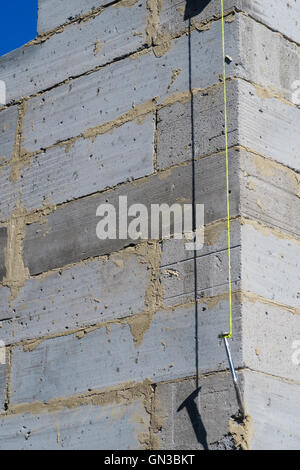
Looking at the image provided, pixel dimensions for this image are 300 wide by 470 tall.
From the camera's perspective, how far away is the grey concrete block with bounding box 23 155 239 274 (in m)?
4.44

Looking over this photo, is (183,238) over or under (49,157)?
under

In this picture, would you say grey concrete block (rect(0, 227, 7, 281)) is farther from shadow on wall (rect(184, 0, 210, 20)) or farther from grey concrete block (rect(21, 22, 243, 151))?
shadow on wall (rect(184, 0, 210, 20))

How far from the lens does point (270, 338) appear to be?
422 centimetres

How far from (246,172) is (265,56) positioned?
2.42 feet

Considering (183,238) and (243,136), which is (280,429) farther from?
(243,136)

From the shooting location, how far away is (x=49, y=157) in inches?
207

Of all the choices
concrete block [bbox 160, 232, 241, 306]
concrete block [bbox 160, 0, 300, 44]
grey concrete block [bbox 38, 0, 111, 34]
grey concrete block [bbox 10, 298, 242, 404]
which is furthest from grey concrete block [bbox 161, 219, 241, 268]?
grey concrete block [bbox 38, 0, 111, 34]

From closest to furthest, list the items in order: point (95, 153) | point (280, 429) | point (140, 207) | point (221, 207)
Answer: point (280, 429), point (221, 207), point (140, 207), point (95, 153)

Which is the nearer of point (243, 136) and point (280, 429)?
point (280, 429)

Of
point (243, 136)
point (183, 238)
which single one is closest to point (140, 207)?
point (183, 238)

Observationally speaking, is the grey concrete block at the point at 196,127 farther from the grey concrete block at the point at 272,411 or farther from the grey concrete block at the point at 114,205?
the grey concrete block at the point at 272,411

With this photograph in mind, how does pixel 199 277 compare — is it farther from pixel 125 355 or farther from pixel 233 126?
pixel 233 126

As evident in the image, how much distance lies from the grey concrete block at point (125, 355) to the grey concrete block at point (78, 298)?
8 cm

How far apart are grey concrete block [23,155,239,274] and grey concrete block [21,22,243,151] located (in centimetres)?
45
